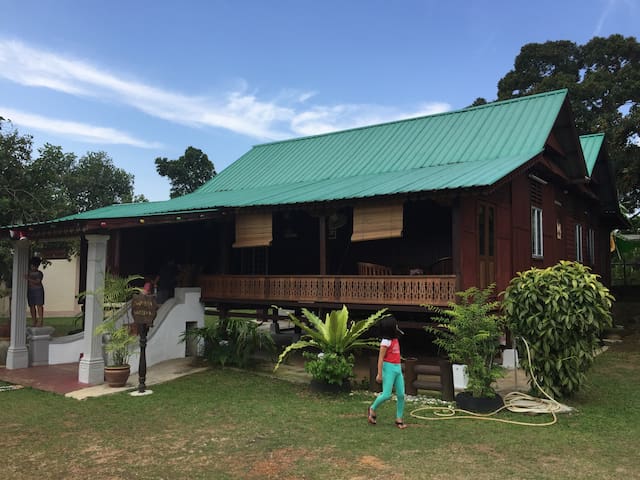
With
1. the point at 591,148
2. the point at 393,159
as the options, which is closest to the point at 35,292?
the point at 393,159

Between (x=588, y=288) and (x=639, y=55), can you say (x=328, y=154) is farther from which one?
(x=639, y=55)

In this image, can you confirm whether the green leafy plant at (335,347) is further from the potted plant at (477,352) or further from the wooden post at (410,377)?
the potted plant at (477,352)

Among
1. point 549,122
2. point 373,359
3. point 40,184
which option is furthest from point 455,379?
point 40,184

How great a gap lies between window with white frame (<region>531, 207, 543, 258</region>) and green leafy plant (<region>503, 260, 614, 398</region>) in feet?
18.0

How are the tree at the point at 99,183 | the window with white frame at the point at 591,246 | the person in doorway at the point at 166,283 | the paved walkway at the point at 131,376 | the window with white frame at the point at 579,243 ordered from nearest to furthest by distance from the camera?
the paved walkway at the point at 131,376
the person in doorway at the point at 166,283
the window with white frame at the point at 579,243
the window with white frame at the point at 591,246
the tree at the point at 99,183

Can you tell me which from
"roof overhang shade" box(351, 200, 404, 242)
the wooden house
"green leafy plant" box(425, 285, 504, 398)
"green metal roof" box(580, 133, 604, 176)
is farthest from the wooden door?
"green metal roof" box(580, 133, 604, 176)

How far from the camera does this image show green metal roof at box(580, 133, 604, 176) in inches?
697

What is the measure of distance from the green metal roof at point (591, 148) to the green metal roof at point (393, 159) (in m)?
3.99

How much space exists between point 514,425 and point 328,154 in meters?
12.0

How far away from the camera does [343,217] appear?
13.9 metres

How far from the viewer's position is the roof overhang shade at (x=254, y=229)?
13.0 metres

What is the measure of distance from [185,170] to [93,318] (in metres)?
38.1

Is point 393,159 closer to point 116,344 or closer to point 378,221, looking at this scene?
point 378,221

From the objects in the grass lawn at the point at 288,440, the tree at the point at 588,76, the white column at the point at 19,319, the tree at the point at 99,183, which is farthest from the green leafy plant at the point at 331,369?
the tree at the point at 99,183
